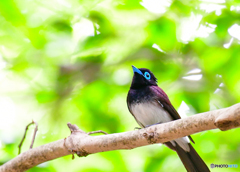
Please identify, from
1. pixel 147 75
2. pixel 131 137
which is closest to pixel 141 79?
pixel 147 75

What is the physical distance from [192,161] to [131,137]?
1.20 m

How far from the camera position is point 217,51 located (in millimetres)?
3674

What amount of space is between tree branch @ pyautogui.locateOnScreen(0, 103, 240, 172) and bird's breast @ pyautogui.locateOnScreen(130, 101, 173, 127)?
0.98 m

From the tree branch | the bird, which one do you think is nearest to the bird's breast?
the bird

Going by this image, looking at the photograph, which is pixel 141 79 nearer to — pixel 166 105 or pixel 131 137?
pixel 166 105

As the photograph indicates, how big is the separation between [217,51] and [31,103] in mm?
2822

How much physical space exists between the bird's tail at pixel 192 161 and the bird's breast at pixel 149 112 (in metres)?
0.41

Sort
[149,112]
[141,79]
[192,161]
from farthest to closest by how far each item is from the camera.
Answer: [141,79], [149,112], [192,161]

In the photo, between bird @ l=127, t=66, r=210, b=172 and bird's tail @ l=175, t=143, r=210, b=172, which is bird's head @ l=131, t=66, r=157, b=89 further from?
bird's tail @ l=175, t=143, r=210, b=172

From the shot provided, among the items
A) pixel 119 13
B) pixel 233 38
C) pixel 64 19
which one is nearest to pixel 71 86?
pixel 64 19

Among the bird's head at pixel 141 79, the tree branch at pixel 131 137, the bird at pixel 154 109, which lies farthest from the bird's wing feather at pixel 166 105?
the tree branch at pixel 131 137

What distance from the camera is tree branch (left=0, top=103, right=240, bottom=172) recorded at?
167cm

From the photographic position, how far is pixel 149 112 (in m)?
3.31

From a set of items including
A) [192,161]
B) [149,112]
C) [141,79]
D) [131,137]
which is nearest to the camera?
[131,137]
